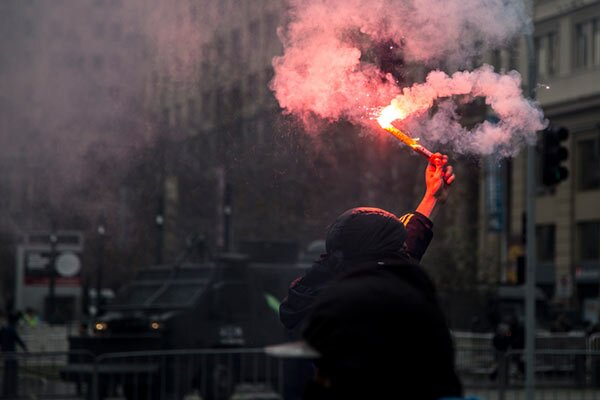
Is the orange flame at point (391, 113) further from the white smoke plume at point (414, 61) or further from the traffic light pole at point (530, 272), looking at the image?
the traffic light pole at point (530, 272)

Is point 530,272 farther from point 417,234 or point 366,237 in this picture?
point 366,237

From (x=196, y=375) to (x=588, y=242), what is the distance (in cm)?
2754

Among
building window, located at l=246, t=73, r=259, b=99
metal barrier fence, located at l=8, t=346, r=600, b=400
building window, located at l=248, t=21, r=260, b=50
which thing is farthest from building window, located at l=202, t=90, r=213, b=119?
metal barrier fence, located at l=8, t=346, r=600, b=400

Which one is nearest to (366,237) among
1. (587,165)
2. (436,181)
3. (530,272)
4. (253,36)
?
(436,181)

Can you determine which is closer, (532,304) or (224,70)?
(224,70)

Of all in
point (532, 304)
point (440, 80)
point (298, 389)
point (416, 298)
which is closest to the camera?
point (416, 298)

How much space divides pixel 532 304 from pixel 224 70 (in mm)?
4269

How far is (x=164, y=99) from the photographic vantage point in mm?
12703

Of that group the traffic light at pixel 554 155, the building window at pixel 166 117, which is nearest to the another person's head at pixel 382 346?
the building window at pixel 166 117

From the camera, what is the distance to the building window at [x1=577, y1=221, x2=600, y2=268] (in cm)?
3816

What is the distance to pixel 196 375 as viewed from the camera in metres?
13.0

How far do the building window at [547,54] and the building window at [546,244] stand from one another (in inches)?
210

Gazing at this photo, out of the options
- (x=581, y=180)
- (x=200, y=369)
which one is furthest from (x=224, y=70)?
(x=581, y=180)

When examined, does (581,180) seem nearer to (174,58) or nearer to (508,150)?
(174,58)
